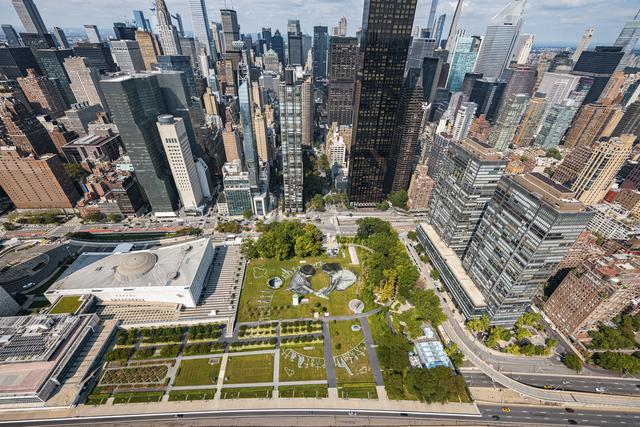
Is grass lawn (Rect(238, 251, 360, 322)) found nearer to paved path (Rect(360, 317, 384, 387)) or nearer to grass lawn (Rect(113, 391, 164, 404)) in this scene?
paved path (Rect(360, 317, 384, 387))

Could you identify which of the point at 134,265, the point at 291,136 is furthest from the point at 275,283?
the point at 291,136

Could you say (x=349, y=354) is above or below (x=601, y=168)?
below

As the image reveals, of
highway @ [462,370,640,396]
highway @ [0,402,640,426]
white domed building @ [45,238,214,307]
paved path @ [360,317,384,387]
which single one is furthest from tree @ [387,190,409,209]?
white domed building @ [45,238,214,307]

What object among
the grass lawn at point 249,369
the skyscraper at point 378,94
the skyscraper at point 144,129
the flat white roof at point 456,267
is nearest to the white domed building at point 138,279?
the grass lawn at point 249,369

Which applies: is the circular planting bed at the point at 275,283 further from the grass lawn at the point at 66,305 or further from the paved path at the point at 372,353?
the grass lawn at the point at 66,305

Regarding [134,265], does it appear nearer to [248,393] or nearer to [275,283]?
[275,283]

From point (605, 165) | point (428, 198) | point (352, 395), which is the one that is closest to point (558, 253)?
point (352, 395)

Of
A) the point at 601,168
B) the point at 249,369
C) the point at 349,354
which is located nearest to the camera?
the point at 249,369
